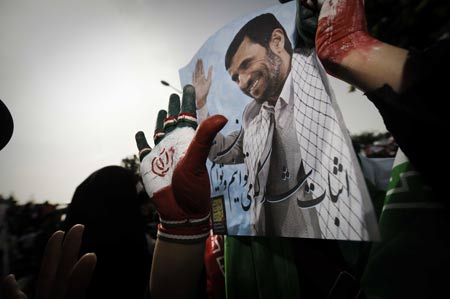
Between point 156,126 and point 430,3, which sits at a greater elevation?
point 430,3

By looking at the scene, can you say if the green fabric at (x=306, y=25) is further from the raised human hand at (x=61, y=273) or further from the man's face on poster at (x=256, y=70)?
the raised human hand at (x=61, y=273)

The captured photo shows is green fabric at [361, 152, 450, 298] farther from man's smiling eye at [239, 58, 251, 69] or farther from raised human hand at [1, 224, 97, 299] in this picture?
raised human hand at [1, 224, 97, 299]

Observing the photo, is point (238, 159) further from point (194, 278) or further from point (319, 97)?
point (194, 278)

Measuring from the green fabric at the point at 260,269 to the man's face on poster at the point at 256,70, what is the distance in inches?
19.8

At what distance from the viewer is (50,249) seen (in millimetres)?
661

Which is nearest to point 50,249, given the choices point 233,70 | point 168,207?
point 168,207

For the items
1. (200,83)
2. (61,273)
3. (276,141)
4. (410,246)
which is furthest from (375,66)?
(61,273)

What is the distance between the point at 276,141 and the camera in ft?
2.22

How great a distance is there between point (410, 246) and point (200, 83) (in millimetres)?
776

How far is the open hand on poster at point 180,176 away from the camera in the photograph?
84cm

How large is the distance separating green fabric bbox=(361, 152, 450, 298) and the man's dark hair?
0.44m

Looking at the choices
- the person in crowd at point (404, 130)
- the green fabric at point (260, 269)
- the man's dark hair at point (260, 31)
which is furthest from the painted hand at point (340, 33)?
the green fabric at point (260, 269)

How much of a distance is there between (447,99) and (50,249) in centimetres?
91

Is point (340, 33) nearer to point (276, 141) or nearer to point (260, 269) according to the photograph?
point (276, 141)
